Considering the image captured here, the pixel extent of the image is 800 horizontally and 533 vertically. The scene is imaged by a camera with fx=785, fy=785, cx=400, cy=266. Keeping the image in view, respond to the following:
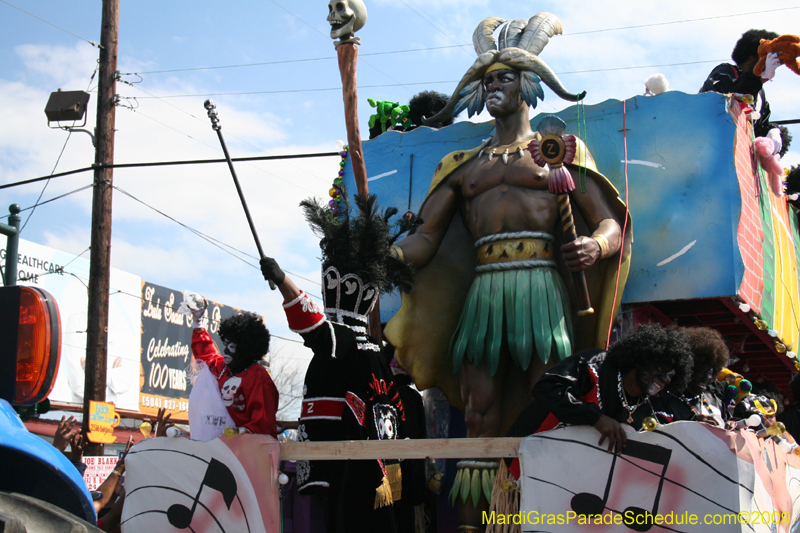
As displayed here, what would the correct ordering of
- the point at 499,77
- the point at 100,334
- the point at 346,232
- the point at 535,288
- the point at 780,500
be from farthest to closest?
the point at 100,334
the point at 499,77
the point at 535,288
the point at 346,232
the point at 780,500

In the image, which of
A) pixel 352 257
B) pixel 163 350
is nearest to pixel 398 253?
pixel 352 257

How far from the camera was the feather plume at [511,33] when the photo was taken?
4.89m

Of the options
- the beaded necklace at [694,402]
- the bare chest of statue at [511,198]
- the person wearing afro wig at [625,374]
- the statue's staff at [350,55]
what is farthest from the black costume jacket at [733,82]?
the person wearing afro wig at [625,374]

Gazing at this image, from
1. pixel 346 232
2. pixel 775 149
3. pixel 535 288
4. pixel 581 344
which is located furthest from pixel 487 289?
pixel 775 149

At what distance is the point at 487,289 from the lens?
4402mm

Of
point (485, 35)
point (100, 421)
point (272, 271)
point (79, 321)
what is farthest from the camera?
point (79, 321)

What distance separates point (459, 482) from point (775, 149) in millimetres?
3072

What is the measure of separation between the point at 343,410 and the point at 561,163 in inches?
64.5

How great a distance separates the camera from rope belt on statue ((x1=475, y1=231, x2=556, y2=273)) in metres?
4.38

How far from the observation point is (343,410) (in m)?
3.63

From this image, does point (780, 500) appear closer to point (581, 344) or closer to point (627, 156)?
point (581, 344)

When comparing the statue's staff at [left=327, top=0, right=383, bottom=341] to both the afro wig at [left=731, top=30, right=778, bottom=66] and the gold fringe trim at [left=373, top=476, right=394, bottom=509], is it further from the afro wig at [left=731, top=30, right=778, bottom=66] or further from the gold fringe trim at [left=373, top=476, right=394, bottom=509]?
the afro wig at [left=731, top=30, right=778, bottom=66]

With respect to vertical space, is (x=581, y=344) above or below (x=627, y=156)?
below

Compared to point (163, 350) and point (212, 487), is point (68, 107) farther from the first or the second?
point (163, 350)
